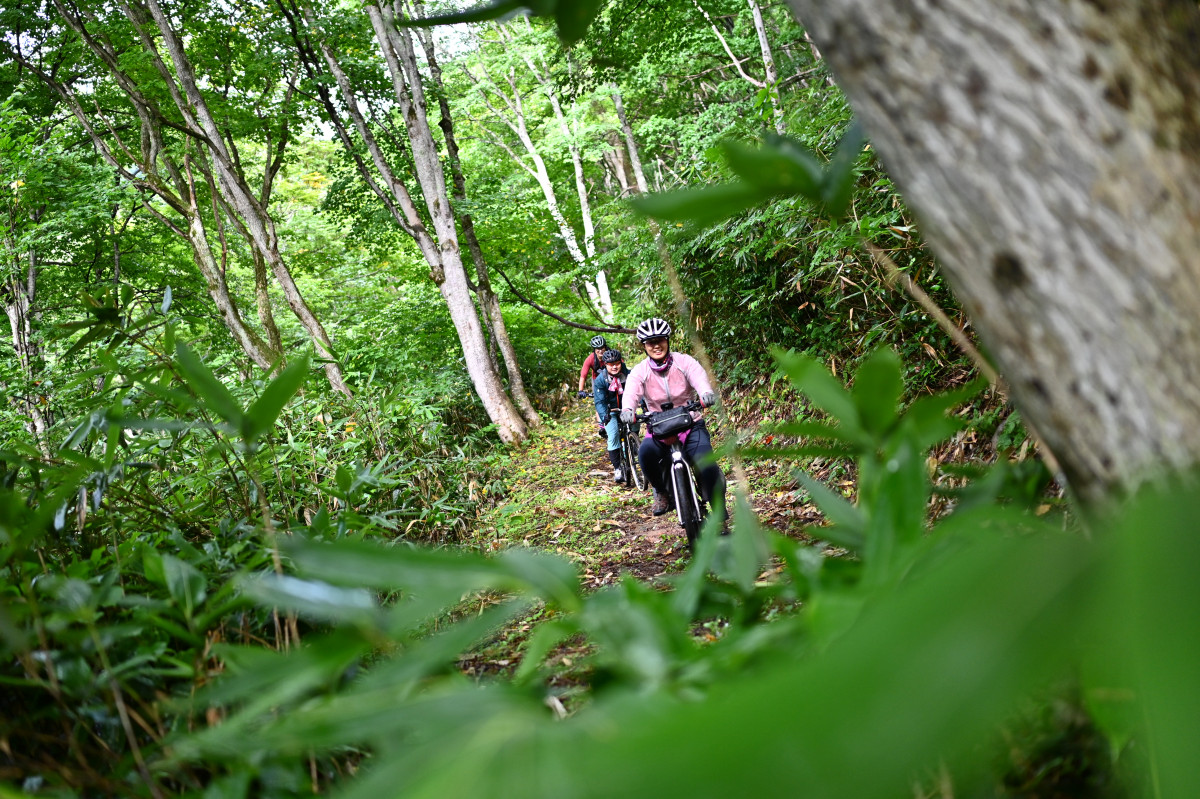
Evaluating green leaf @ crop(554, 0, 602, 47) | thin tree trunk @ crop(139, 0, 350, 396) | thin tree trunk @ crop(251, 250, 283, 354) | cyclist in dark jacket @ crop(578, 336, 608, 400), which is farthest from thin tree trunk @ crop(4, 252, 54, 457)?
green leaf @ crop(554, 0, 602, 47)

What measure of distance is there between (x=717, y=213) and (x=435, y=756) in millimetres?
567

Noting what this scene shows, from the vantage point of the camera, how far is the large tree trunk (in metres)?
0.59

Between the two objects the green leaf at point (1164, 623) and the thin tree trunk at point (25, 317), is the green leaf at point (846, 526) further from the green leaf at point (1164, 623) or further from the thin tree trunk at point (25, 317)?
the thin tree trunk at point (25, 317)

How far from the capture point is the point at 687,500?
5.28m

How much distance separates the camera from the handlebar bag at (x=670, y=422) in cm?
517

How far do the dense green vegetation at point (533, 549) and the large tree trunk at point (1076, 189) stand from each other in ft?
0.36

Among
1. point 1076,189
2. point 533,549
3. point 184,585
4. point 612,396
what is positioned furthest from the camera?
point 612,396

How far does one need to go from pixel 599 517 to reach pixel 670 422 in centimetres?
228

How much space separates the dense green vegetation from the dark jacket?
1117 mm

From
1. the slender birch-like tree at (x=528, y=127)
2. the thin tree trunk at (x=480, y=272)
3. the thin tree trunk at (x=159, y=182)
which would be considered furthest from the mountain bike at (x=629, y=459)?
the slender birch-like tree at (x=528, y=127)

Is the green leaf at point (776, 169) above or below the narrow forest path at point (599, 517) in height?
above

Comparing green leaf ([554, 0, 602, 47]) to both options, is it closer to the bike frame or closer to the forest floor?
the forest floor

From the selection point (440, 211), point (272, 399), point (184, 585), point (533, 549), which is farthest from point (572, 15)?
point (440, 211)

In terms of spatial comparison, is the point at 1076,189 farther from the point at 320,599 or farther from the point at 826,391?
the point at 320,599
